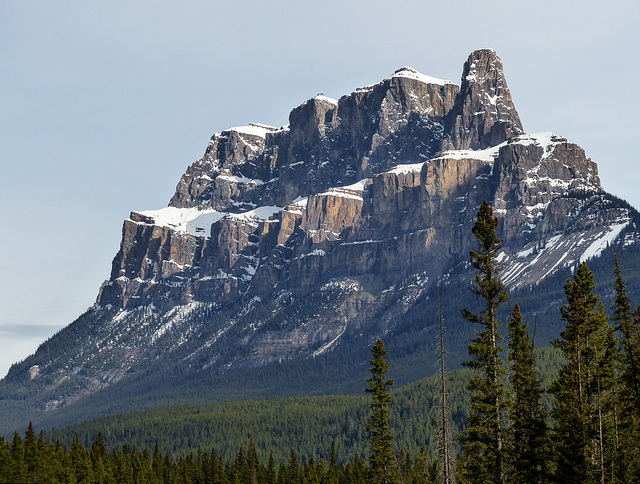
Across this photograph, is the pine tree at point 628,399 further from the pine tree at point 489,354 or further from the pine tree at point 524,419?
the pine tree at point 489,354

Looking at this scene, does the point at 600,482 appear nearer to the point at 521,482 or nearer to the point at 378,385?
the point at 521,482

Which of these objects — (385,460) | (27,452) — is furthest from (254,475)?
(385,460)

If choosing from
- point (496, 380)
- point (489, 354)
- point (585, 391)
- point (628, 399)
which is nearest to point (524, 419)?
point (585, 391)

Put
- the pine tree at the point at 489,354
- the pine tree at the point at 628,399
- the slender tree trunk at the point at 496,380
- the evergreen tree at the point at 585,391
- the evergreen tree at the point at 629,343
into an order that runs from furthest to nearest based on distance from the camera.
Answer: the evergreen tree at the point at 629,343 → the pine tree at the point at 628,399 → the evergreen tree at the point at 585,391 → the slender tree trunk at the point at 496,380 → the pine tree at the point at 489,354

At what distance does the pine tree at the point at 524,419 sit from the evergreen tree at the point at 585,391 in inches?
59.0

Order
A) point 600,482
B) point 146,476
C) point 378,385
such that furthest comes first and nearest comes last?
point 146,476 < point 378,385 < point 600,482

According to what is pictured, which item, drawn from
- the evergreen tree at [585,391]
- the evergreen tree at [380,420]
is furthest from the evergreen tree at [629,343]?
the evergreen tree at [380,420]

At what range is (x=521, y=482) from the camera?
6222cm

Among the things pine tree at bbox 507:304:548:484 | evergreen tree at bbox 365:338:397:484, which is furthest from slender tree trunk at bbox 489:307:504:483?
evergreen tree at bbox 365:338:397:484

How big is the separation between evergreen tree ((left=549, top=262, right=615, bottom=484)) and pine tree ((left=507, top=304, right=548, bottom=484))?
1.50 metres

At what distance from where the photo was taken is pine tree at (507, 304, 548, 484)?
6162 centimetres

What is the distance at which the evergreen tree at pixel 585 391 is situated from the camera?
2356 inches

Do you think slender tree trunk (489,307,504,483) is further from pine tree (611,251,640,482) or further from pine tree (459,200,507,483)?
pine tree (611,251,640,482)

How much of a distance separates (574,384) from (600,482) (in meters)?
7.07
